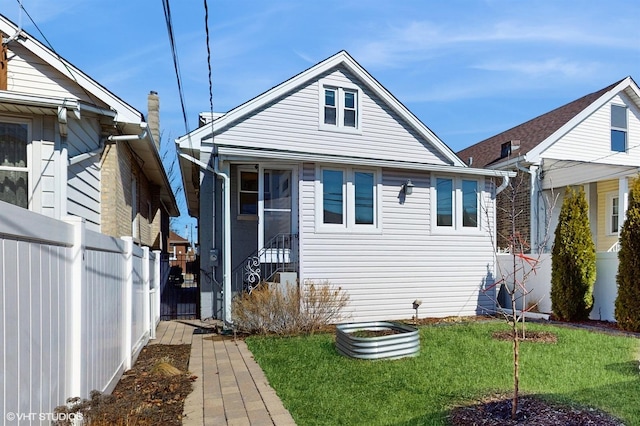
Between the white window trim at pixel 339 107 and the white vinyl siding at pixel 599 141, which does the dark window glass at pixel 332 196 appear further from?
the white vinyl siding at pixel 599 141

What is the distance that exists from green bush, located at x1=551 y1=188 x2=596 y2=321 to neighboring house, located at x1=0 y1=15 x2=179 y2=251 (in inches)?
382

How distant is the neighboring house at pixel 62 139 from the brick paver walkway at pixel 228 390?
2.99 meters

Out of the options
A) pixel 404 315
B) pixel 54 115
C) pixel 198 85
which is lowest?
pixel 404 315

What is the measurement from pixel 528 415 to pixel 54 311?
3905 mm

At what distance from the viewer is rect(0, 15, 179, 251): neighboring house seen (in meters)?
6.28

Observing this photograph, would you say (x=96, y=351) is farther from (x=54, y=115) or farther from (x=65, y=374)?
(x=54, y=115)

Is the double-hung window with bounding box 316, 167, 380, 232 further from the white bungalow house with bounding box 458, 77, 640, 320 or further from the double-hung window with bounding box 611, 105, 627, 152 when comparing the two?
the double-hung window with bounding box 611, 105, 627, 152

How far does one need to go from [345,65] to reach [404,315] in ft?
23.0

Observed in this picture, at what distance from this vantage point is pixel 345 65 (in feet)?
39.4

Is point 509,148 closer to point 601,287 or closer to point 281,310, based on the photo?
point 601,287

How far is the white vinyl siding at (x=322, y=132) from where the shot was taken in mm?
11336

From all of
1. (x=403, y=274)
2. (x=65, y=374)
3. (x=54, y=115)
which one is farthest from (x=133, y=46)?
(x=403, y=274)

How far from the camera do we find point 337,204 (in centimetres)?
1012

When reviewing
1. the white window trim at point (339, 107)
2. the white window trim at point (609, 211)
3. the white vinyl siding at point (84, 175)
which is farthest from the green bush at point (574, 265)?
the white vinyl siding at point (84, 175)
